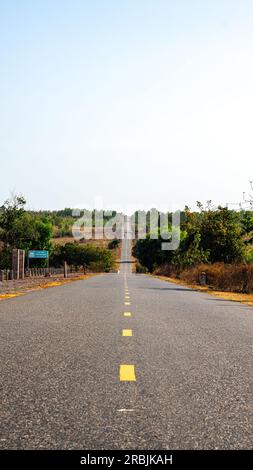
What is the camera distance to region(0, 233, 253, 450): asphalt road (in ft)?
15.9

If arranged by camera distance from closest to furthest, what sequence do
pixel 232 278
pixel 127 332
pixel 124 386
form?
pixel 124 386 < pixel 127 332 < pixel 232 278

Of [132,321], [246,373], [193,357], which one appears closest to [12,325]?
[132,321]

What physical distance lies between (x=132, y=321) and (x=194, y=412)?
26.3 ft

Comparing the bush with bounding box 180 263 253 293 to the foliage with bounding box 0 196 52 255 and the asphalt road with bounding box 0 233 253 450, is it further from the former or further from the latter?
the foliage with bounding box 0 196 52 255

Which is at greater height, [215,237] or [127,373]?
[215,237]

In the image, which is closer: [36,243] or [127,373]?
[127,373]

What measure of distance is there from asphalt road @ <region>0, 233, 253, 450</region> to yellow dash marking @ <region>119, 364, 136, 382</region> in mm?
11

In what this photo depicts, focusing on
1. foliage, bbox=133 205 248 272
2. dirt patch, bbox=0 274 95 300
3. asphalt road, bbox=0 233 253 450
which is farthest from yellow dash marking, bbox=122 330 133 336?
foliage, bbox=133 205 248 272

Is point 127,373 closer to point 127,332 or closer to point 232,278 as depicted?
point 127,332

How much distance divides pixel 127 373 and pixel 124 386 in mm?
735

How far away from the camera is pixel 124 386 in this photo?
21.8ft

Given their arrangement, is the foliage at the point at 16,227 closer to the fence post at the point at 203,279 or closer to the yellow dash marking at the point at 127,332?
the fence post at the point at 203,279

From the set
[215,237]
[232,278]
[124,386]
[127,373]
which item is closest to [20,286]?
[232,278]

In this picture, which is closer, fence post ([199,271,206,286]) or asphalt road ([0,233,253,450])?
asphalt road ([0,233,253,450])
